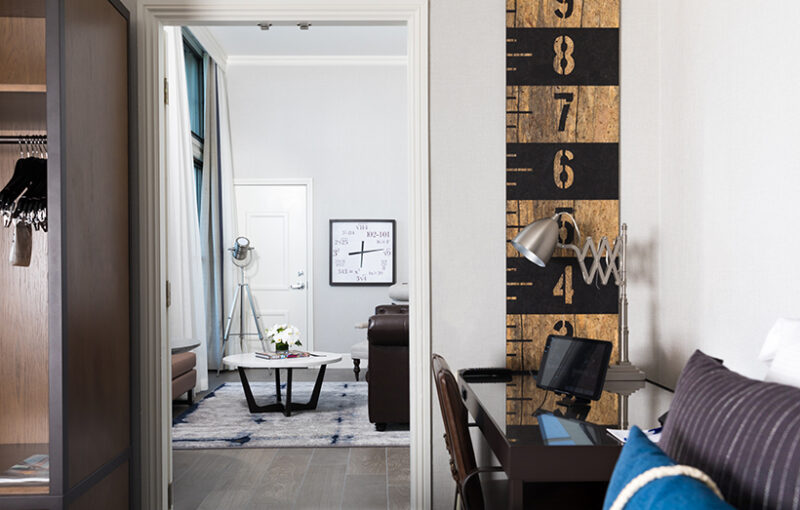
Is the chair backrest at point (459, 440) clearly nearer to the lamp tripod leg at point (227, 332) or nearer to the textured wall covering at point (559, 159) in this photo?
the textured wall covering at point (559, 159)

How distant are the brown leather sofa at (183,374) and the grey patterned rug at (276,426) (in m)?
0.19

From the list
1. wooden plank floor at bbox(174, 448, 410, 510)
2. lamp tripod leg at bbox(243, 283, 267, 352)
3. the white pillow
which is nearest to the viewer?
the white pillow

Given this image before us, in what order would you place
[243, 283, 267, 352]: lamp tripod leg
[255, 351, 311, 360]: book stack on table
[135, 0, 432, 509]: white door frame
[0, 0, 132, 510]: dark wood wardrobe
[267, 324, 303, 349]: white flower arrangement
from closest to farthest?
[0, 0, 132, 510]: dark wood wardrobe
[135, 0, 432, 509]: white door frame
[255, 351, 311, 360]: book stack on table
[267, 324, 303, 349]: white flower arrangement
[243, 283, 267, 352]: lamp tripod leg

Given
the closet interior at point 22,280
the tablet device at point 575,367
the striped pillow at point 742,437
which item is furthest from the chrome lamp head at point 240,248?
the striped pillow at point 742,437

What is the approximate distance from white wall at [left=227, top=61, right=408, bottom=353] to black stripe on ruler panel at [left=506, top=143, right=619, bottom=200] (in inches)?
187

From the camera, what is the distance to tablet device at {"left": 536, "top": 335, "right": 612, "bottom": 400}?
76.4 inches

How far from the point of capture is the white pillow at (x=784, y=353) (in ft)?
4.12

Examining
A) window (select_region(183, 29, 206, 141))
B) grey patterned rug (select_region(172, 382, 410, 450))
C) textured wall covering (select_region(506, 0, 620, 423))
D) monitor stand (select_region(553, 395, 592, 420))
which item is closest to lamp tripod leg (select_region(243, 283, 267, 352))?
grey patterned rug (select_region(172, 382, 410, 450))

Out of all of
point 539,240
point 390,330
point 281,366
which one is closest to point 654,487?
point 539,240

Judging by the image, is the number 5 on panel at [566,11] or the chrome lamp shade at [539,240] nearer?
the chrome lamp shade at [539,240]

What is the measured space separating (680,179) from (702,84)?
0.37m

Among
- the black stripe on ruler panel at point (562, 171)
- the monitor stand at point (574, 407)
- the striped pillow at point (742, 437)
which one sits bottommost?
the monitor stand at point (574, 407)

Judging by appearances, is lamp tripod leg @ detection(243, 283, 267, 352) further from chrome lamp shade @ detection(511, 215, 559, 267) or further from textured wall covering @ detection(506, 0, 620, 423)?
chrome lamp shade @ detection(511, 215, 559, 267)

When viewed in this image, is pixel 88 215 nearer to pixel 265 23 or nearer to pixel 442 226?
pixel 265 23
